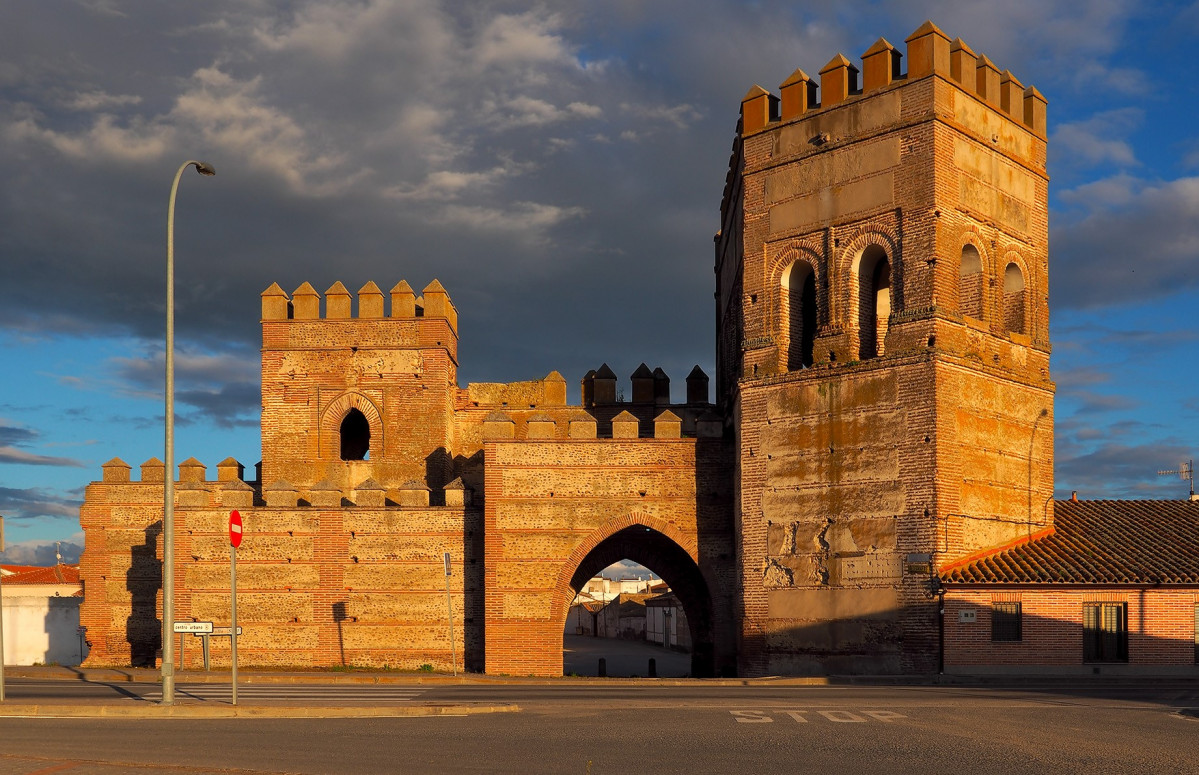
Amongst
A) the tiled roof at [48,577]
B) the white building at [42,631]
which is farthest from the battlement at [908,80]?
the tiled roof at [48,577]

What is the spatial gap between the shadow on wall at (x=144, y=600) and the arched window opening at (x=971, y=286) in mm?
21860

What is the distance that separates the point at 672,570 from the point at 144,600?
14.6m

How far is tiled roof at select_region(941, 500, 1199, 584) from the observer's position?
25.1 metres

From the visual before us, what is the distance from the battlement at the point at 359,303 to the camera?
3484 cm

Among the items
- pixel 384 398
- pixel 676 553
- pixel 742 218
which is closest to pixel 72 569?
pixel 384 398

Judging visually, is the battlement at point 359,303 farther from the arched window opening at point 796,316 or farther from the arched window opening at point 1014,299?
the arched window opening at point 1014,299

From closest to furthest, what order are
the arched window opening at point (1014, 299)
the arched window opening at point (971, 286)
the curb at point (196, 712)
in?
1. the curb at point (196, 712)
2. the arched window opening at point (971, 286)
3. the arched window opening at point (1014, 299)

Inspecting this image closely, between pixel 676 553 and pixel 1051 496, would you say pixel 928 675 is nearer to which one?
pixel 1051 496

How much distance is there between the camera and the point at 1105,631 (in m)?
25.1

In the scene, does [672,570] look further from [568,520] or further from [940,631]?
[940,631]

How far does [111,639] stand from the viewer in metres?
33.4

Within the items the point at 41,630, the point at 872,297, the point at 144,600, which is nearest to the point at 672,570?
the point at 872,297

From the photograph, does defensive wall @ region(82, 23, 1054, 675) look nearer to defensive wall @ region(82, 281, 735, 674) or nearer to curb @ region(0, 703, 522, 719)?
defensive wall @ region(82, 281, 735, 674)

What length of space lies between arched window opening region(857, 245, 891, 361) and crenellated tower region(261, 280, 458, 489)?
39.0 ft
